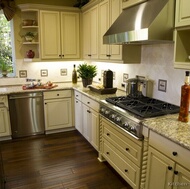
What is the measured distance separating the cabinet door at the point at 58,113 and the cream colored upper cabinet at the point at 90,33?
3.31 feet

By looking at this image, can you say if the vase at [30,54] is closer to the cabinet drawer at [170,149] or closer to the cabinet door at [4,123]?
the cabinet door at [4,123]

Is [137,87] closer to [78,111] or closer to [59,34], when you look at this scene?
[78,111]

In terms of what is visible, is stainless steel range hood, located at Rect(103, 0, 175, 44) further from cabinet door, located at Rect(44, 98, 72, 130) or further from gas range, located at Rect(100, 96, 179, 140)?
cabinet door, located at Rect(44, 98, 72, 130)

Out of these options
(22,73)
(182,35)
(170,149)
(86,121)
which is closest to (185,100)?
(170,149)

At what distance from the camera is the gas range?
6.29 ft

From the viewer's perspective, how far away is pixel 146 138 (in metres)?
1.83

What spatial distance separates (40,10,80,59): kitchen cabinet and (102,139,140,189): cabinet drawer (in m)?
A: 2.14

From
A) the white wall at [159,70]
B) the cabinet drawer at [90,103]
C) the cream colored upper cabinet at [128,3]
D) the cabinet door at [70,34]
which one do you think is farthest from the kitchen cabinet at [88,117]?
the cream colored upper cabinet at [128,3]

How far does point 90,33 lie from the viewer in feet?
12.0

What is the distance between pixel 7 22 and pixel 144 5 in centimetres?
294

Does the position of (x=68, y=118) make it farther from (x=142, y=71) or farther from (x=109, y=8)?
(x=109, y=8)

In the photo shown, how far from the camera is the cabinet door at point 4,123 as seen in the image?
3.44 metres

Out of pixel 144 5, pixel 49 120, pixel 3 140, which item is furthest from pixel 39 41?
pixel 144 5

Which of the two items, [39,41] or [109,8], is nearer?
[109,8]
